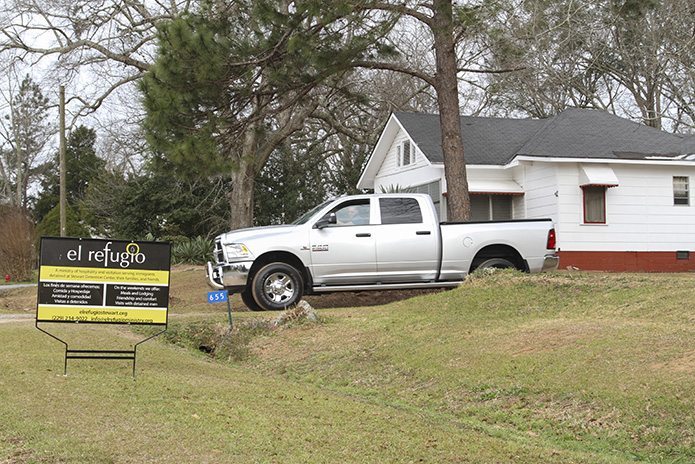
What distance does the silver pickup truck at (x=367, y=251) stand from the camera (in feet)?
47.8

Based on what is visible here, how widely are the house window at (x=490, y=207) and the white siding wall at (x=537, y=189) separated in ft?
1.09

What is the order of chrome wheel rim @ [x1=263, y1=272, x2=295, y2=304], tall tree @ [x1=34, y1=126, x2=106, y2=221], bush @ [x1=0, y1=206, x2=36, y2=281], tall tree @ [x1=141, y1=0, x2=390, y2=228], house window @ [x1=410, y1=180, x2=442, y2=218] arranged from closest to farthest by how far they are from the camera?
chrome wheel rim @ [x1=263, y1=272, x2=295, y2=304]
tall tree @ [x1=141, y1=0, x2=390, y2=228]
house window @ [x1=410, y1=180, x2=442, y2=218]
bush @ [x1=0, y1=206, x2=36, y2=281]
tall tree @ [x1=34, y1=126, x2=106, y2=221]

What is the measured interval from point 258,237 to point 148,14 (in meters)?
17.2

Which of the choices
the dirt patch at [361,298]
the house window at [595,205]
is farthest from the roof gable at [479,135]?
the dirt patch at [361,298]

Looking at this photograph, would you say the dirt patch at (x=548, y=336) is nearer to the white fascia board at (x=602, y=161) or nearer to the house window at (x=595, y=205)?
the white fascia board at (x=602, y=161)

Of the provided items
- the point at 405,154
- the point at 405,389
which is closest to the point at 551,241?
the point at 405,389

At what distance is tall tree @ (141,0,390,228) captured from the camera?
54.5 feet

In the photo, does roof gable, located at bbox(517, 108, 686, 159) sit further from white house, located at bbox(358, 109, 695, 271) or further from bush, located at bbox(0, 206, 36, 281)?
bush, located at bbox(0, 206, 36, 281)

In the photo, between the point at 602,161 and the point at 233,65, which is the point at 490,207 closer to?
the point at 602,161

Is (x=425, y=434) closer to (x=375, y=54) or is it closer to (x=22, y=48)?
(x=375, y=54)

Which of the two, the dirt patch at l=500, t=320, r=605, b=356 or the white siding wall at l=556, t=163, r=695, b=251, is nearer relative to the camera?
the dirt patch at l=500, t=320, r=605, b=356

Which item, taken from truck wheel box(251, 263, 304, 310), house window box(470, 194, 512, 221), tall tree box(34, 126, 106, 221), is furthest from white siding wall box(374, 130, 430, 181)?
tall tree box(34, 126, 106, 221)

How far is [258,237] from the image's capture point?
14.5 m

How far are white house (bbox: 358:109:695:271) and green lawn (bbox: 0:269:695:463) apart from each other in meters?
10.3
